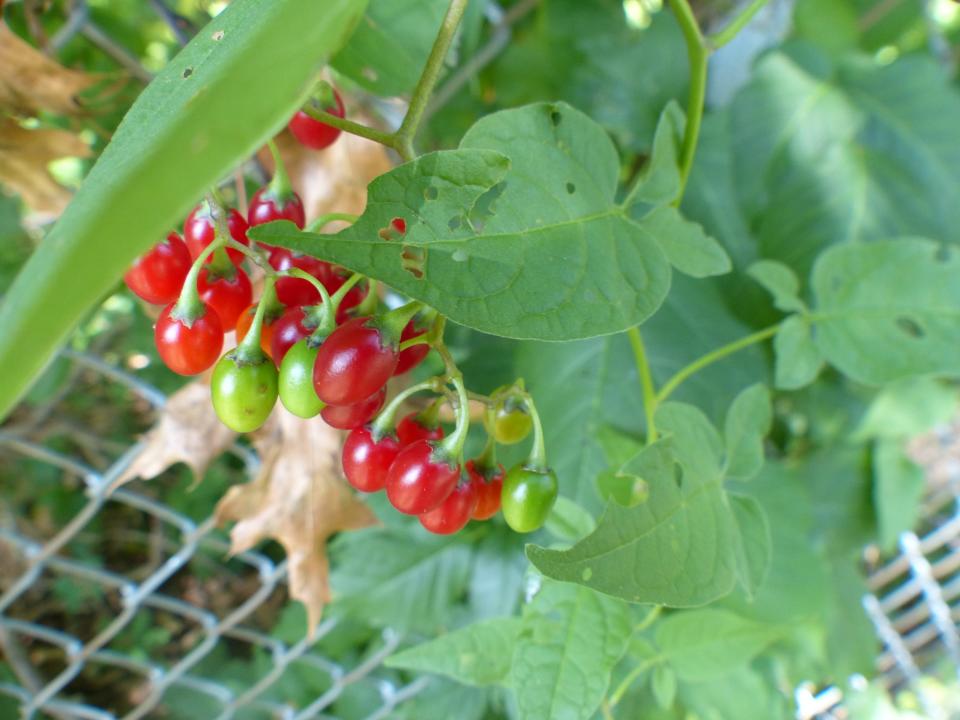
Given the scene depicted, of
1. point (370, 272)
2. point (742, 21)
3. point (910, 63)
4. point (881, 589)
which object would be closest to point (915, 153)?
point (910, 63)

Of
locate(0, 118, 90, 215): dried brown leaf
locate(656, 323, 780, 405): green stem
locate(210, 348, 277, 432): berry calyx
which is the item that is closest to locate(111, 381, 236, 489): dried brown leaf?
locate(0, 118, 90, 215): dried brown leaf

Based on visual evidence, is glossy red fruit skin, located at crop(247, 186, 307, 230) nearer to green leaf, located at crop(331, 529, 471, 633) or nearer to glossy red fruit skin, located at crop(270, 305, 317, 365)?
glossy red fruit skin, located at crop(270, 305, 317, 365)

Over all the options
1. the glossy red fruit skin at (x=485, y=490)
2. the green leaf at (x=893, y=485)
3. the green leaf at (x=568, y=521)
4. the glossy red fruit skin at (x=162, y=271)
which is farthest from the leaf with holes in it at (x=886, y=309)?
the green leaf at (x=893, y=485)

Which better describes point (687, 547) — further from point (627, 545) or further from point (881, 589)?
point (881, 589)

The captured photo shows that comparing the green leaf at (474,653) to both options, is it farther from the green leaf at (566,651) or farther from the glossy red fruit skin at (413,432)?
the glossy red fruit skin at (413,432)

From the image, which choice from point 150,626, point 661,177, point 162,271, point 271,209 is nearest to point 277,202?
point 271,209

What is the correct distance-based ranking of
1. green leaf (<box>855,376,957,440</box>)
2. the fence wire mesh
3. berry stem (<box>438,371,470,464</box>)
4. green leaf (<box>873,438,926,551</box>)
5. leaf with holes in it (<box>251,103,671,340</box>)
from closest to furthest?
leaf with holes in it (<box>251,103,671,340</box>)
berry stem (<box>438,371,470,464</box>)
the fence wire mesh
green leaf (<box>855,376,957,440</box>)
green leaf (<box>873,438,926,551</box>)
